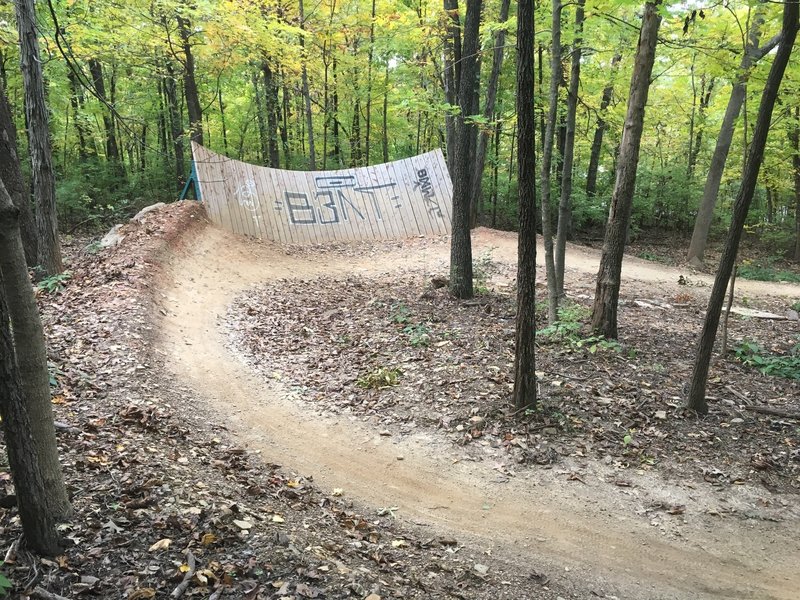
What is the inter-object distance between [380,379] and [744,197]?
4.81 m

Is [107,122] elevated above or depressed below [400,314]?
above

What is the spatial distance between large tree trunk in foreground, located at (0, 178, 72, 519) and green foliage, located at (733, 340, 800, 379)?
868 cm

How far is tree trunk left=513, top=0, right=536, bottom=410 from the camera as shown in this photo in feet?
16.9

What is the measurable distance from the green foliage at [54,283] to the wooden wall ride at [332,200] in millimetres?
5649

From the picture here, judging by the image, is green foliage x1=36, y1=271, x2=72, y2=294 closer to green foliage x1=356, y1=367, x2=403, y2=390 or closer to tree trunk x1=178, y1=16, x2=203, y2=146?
green foliage x1=356, y1=367, x2=403, y2=390

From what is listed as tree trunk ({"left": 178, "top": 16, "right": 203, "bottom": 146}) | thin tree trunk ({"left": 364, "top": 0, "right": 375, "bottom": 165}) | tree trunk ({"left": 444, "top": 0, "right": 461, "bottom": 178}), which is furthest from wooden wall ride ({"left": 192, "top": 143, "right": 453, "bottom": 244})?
tree trunk ({"left": 444, "top": 0, "right": 461, "bottom": 178})

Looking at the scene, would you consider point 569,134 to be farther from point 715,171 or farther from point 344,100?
point 344,100

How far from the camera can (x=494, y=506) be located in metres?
5.03

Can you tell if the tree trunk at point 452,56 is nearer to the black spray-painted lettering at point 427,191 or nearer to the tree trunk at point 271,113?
the black spray-painted lettering at point 427,191

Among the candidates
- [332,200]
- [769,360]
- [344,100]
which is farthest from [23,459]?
[344,100]

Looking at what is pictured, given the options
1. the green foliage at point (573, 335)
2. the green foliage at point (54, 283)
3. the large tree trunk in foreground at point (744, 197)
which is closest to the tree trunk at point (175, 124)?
the green foliage at point (54, 283)

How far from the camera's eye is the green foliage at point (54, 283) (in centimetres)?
870

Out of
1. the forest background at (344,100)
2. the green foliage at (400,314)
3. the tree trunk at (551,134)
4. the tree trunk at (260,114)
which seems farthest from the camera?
the tree trunk at (260,114)

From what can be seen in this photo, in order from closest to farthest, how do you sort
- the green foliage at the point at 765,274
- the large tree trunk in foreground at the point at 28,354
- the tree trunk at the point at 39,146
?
the large tree trunk in foreground at the point at 28,354, the tree trunk at the point at 39,146, the green foliage at the point at 765,274
